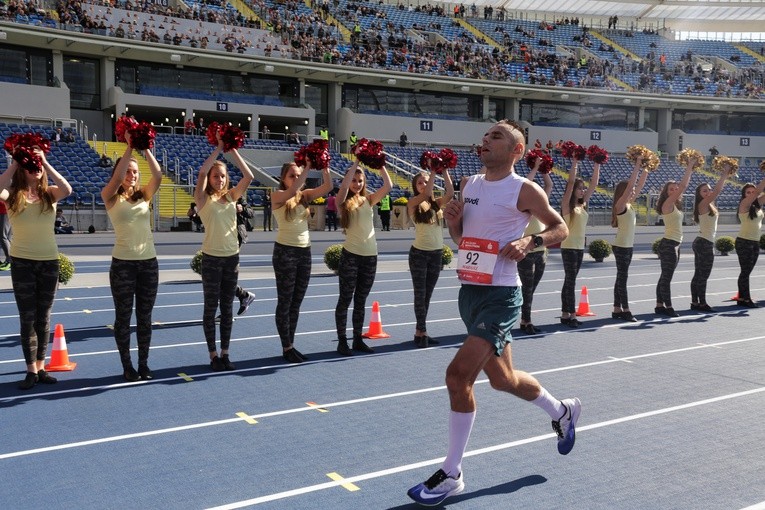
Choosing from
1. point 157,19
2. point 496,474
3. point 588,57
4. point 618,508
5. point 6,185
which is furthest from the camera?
point 588,57

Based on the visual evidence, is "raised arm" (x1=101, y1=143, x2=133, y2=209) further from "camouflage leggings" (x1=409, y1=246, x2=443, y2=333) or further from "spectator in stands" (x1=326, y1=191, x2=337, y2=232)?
"spectator in stands" (x1=326, y1=191, x2=337, y2=232)

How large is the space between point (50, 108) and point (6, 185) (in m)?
31.1

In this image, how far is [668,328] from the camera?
10.3 meters

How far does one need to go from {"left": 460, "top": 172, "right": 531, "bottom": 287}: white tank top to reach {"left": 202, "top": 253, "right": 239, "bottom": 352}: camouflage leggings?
11.3ft

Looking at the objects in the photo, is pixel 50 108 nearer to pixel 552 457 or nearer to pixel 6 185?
pixel 6 185

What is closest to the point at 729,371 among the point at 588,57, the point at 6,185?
the point at 6,185

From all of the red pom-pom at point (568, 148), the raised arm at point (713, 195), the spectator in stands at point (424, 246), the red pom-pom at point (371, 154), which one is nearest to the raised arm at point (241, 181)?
the red pom-pom at point (371, 154)

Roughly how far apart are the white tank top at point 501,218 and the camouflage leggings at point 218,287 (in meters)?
3.44

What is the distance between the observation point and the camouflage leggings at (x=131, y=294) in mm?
6664

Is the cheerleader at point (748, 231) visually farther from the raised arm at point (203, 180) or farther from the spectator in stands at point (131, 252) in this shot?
the spectator in stands at point (131, 252)

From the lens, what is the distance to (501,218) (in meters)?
4.43

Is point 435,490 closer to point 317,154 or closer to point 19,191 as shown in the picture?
point 317,154

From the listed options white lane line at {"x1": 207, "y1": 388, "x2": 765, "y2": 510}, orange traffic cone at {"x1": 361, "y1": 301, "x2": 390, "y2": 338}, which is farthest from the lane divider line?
orange traffic cone at {"x1": 361, "y1": 301, "x2": 390, "y2": 338}

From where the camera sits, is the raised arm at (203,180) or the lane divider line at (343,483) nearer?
the lane divider line at (343,483)
